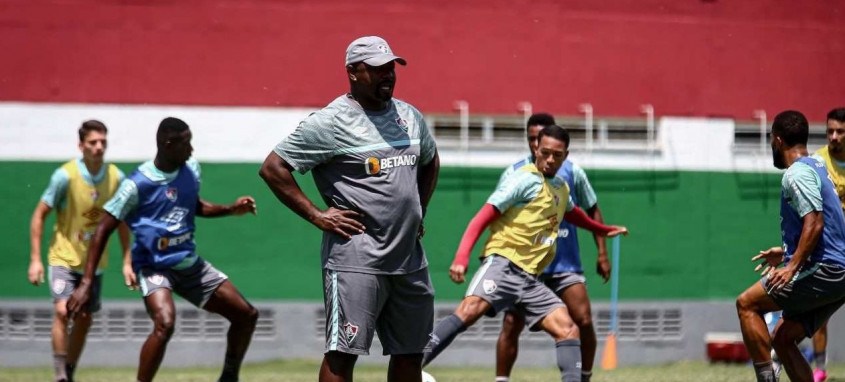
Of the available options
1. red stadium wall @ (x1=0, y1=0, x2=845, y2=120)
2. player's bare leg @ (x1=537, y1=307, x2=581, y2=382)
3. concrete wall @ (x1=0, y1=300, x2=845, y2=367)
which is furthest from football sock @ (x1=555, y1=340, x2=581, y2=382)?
red stadium wall @ (x1=0, y1=0, x2=845, y2=120)

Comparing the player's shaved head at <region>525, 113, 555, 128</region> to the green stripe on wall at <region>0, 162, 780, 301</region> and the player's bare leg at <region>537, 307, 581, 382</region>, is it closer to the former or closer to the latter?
the player's bare leg at <region>537, 307, 581, 382</region>

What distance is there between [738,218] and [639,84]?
A: 1.85 metres

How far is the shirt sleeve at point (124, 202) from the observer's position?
9.25 meters

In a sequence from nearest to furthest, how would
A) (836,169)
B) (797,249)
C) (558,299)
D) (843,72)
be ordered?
(797,249), (558,299), (836,169), (843,72)

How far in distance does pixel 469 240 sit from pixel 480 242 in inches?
187

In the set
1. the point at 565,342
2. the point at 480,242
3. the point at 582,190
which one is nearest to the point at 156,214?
the point at 565,342

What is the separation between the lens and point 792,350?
8453 millimetres

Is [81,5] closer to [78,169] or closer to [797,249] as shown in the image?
[78,169]

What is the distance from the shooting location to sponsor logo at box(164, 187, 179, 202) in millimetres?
9391

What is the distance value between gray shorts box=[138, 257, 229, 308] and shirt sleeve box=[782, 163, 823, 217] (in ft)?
13.4

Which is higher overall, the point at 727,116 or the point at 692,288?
the point at 727,116

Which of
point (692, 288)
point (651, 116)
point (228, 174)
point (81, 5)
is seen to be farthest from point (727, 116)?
point (81, 5)

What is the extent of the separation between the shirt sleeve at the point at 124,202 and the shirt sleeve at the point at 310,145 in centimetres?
266

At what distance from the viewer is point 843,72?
566 inches
